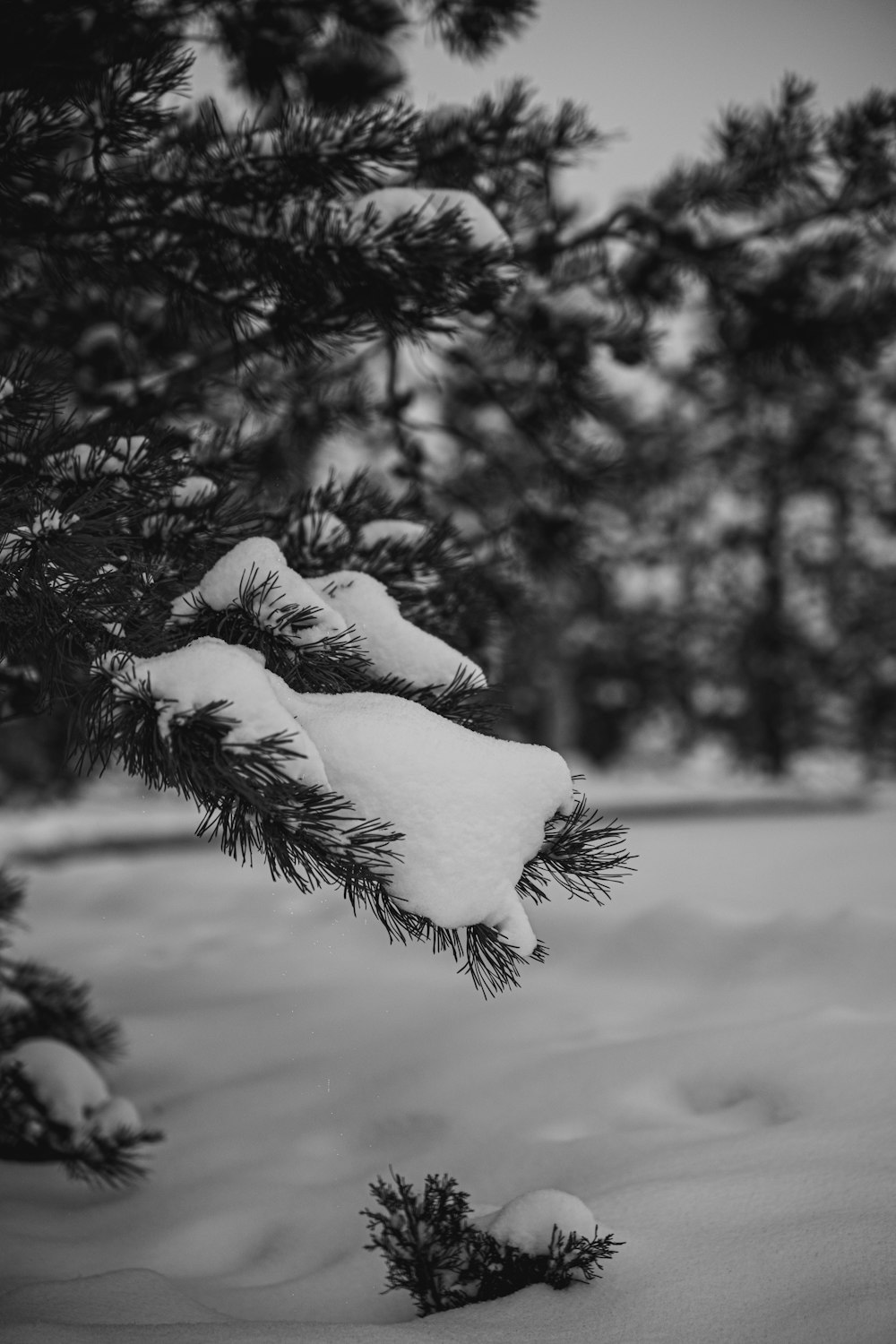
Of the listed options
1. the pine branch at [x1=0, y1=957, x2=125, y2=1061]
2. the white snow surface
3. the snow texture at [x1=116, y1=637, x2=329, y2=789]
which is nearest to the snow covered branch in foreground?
the snow texture at [x1=116, y1=637, x2=329, y2=789]

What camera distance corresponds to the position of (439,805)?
3.26 ft

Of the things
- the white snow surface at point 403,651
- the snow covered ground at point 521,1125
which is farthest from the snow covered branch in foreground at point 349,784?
the snow covered ground at point 521,1125

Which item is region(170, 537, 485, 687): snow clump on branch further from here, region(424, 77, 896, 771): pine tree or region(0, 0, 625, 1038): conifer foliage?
region(424, 77, 896, 771): pine tree

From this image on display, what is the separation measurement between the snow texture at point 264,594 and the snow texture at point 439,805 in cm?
14

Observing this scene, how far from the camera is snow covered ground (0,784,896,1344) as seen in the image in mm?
1312

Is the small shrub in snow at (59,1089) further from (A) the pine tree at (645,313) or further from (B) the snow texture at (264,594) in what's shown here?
(B) the snow texture at (264,594)

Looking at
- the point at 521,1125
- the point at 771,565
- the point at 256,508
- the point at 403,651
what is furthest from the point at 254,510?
the point at 771,565

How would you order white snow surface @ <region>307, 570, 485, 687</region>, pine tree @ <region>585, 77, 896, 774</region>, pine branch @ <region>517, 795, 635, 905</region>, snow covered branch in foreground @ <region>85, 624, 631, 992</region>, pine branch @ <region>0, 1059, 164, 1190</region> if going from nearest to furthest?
snow covered branch in foreground @ <region>85, 624, 631, 992</region>
pine branch @ <region>517, 795, 635, 905</region>
white snow surface @ <region>307, 570, 485, 687</region>
pine branch @ <region>0, 1059, 164, 1190</region>
pine tree @ <region>585, 77, 896, 774</region>

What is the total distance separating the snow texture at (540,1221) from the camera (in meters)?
1.35

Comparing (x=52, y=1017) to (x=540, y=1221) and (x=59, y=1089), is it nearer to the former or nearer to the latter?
(x=59, y=1089)

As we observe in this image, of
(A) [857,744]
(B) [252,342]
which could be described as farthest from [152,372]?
(A) [857,744]

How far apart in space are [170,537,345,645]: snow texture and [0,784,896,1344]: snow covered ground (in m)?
Result: 0.98

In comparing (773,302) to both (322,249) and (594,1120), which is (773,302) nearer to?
(322,249)

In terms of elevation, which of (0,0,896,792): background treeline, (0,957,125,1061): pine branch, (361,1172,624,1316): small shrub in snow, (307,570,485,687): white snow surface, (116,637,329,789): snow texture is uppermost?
(0,0,896,792): background treeline
